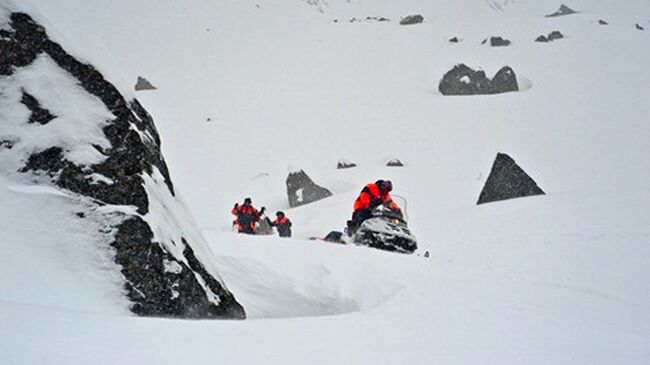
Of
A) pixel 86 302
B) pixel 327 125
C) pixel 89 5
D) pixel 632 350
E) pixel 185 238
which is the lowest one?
pixel 327 125

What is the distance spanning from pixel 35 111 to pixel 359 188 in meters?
15.6

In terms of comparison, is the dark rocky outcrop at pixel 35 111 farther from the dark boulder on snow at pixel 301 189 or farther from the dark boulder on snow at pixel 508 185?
the dark boulder on snow at pixel 301 189

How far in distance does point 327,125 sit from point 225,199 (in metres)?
9.66

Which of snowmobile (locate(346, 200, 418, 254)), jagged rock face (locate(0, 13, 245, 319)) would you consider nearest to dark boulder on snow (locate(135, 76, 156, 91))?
snowmobile (locate(346, 200, 418, 254))

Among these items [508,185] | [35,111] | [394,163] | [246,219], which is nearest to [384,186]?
[246,219]

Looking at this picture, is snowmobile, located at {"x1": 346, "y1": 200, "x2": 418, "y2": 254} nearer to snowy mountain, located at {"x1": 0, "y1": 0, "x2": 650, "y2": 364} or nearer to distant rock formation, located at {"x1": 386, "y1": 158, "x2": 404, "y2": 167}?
snowy mountain, located at {"x1": 0, "y1": 0, "x2": 650, "y2": 364}

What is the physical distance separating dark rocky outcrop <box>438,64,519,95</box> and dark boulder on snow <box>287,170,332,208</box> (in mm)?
15203

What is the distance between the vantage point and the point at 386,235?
7.80 m

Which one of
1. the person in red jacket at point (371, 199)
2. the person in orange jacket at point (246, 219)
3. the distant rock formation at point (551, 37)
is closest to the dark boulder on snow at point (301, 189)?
the person in orange jacket at point (246, 219)

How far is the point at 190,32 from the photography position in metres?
46.2

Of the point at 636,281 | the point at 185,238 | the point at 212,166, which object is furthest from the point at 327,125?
the point at 185,238

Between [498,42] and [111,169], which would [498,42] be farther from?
[111,169]

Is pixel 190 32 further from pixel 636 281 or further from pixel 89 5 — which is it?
pixel 636 281

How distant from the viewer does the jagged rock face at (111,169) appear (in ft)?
10.8
